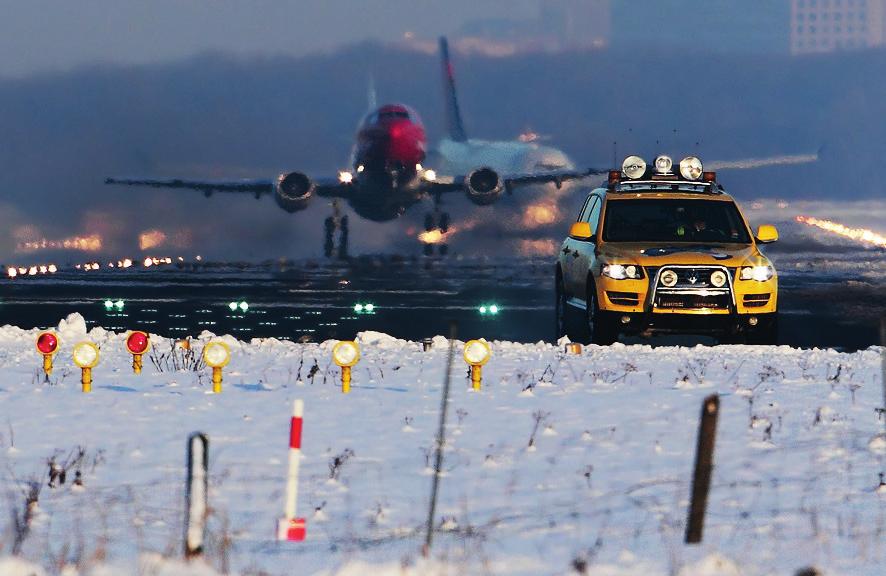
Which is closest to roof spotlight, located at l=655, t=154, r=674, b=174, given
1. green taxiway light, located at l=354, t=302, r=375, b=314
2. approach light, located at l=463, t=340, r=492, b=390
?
approach light, located at l=463, t=340, r=492, b=390

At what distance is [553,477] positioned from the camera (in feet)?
31.8

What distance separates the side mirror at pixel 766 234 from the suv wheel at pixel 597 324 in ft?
7.12

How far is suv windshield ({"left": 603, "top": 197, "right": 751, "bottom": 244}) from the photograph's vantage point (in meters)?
18.8

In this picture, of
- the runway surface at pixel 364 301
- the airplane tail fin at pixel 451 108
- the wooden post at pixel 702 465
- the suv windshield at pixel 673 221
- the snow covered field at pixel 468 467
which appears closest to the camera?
the wooden post at pixel 702 465

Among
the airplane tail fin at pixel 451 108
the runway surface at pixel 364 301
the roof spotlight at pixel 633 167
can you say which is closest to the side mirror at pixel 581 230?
the roof spotlight at pixel 633 167

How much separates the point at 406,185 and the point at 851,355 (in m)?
36.2

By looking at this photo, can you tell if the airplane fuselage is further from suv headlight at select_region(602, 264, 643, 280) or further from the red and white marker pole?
the red and white marker pole

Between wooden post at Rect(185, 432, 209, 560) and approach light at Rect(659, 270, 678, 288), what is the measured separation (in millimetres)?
11695

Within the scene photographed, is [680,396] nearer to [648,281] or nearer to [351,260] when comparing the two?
[648,281]

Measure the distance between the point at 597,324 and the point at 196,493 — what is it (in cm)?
1197

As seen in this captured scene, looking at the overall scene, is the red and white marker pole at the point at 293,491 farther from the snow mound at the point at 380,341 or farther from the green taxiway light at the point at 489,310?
the green taxiway light at the point at 489,310

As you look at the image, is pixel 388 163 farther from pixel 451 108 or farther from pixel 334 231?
pixel 451 108

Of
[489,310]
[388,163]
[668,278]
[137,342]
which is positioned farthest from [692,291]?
[388,163]

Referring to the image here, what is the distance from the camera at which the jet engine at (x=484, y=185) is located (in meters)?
53.6
